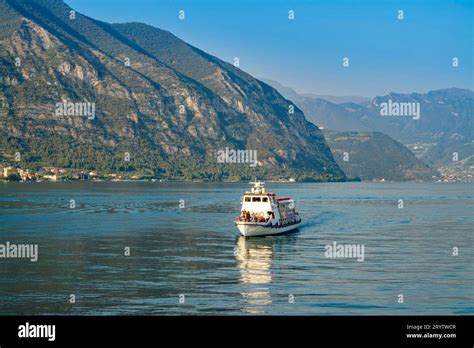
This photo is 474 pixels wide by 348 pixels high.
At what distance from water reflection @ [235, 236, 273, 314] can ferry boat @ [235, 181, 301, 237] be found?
1.90 m

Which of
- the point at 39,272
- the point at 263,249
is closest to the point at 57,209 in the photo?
the point at 263,249

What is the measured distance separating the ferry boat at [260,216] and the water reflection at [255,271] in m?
1.90

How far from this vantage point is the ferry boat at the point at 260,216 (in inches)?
4478

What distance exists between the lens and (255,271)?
78.1 meters

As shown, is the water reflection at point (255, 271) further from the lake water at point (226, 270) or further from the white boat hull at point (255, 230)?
the white boat hull at point (255, 230)

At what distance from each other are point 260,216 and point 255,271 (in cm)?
4038

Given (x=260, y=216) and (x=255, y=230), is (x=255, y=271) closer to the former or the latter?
(x=255, y=230)

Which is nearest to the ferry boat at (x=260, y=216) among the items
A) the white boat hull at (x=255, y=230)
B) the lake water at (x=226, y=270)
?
the white boat hull at (x=255, y=230)

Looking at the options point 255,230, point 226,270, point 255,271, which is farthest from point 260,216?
point 226,270

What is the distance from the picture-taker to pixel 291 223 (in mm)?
128625

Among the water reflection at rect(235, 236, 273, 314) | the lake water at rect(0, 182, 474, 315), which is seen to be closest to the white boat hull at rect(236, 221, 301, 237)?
the water reflection at rect(235, 236, 273, 314)

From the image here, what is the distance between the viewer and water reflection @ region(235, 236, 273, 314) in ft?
194
